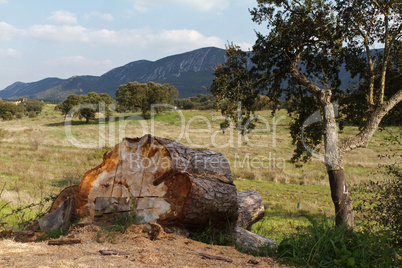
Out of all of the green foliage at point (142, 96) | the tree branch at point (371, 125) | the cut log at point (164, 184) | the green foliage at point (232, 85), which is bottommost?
the cut log at point (164, 184)

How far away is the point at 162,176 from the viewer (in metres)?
5.61

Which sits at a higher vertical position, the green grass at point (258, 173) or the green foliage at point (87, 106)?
the green foliage at point (87, 106)

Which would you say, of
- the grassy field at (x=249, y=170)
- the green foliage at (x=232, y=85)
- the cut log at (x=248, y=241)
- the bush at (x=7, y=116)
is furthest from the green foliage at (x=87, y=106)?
the cut log at (x=248, y=241)

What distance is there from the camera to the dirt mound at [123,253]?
334cm

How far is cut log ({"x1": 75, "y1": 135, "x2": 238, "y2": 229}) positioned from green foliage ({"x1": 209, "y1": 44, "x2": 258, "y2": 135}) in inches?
201

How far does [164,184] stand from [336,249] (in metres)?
3.11

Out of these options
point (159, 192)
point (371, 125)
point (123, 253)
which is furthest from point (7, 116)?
point (123, 253)

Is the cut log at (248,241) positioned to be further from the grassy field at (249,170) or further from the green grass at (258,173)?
the grassy field at (249,170)

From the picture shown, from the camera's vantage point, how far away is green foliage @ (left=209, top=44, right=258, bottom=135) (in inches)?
437

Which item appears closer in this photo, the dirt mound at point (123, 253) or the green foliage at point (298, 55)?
the dirt mound at point (123, 253)

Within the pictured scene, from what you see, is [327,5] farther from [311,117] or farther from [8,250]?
[8,250]

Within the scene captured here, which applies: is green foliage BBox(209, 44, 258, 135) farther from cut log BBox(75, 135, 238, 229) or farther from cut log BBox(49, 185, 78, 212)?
cut log BBox(49, 185, 78, 212)

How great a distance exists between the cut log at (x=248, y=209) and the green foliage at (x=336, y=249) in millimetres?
2985

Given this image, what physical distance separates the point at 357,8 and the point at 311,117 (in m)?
4.53
